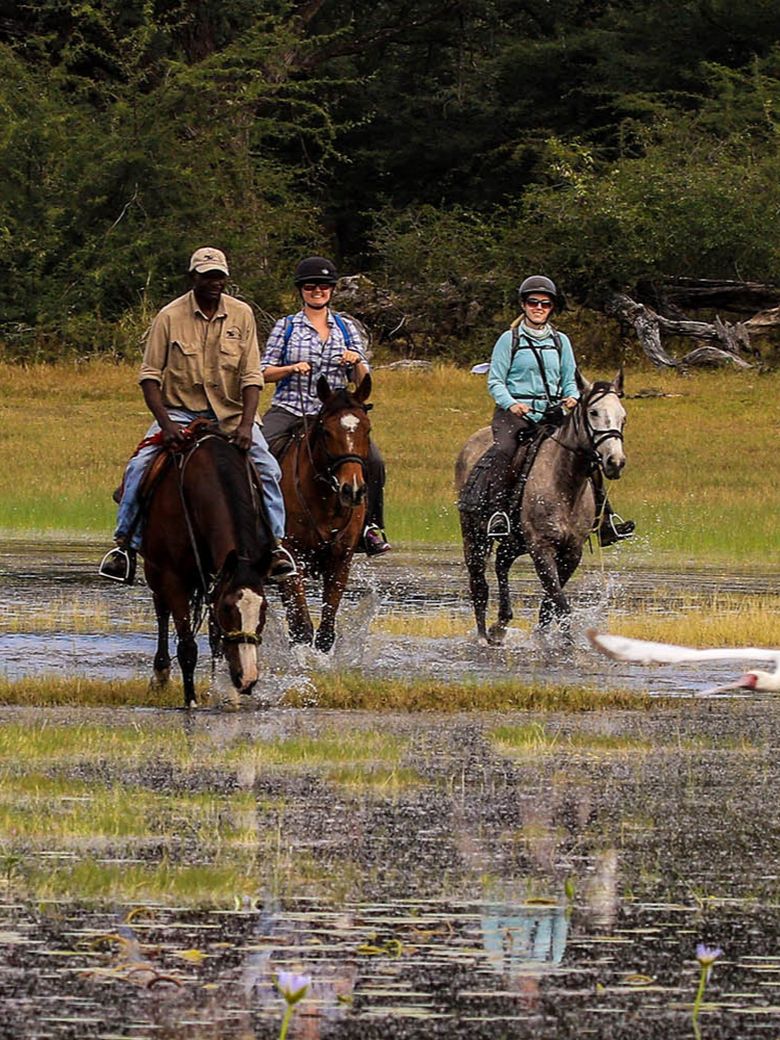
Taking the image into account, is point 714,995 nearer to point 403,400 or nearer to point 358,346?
point 358,346

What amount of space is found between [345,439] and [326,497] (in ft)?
1.65

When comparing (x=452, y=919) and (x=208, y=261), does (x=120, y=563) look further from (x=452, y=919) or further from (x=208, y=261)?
(x=452, y=919)

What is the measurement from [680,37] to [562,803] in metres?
42.8

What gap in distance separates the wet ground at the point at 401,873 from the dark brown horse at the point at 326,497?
1.27 m

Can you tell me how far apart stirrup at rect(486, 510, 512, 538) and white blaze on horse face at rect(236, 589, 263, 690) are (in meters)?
5.00

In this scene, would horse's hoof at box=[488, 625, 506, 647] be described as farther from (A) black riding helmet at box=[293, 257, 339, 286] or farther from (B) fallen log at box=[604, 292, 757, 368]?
(B) fallen log at box=[604, 292, 757, 368]

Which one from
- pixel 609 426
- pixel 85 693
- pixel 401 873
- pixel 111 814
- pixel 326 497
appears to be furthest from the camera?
pixel 609 426

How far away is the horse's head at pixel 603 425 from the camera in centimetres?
1548

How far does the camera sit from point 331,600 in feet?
47.5

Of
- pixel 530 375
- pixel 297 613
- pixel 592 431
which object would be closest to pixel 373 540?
pixel 297 613

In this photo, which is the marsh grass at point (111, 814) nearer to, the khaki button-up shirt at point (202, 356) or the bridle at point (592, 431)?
the khaki button-up shirt at point (202, 356)

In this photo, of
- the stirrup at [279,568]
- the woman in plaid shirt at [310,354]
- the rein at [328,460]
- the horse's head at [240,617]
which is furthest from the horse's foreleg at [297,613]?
the horse's head at [240,617]

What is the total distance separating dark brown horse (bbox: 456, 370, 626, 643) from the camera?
1570 centimetres

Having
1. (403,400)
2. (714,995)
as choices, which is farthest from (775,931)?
(403,400)
